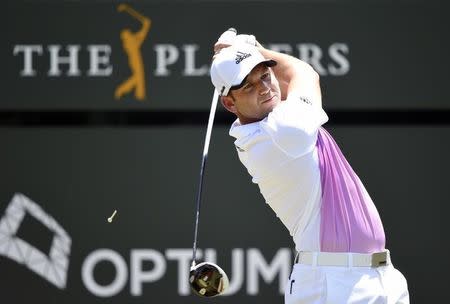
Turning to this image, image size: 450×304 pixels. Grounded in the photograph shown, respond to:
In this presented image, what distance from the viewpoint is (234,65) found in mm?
3477

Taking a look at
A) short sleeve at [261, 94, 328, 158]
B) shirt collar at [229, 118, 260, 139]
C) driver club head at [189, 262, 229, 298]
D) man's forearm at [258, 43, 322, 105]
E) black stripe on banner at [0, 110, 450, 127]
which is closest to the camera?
short sleeve at [261, 94, 328, 158]

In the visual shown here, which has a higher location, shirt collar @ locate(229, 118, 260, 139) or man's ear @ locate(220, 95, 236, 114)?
man's ear @ locate(220, 95, 236, 114)

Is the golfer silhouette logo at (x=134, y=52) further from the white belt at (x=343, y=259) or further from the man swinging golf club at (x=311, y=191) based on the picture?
the white belt at (x=343, y=259)

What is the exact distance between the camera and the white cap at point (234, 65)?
346 centimetres

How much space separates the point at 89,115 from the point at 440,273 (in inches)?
74.3

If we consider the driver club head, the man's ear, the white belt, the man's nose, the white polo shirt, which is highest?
the man's nose

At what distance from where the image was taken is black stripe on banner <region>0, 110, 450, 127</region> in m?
5.80

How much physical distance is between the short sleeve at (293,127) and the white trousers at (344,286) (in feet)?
1.23

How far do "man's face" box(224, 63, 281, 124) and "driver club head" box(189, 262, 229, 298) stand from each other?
55 cm

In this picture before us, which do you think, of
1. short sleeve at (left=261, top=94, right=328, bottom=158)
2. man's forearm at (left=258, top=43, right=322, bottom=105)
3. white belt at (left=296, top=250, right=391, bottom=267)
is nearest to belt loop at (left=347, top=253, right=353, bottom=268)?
white belt at (left=296, top=250, right=391, bottom=267)

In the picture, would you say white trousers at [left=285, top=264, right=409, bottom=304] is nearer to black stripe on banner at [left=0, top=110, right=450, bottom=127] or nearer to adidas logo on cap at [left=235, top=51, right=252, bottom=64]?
adidas logo on cap at [left=235, top=51, right=252, bottom=64]

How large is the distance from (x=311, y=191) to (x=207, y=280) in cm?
51

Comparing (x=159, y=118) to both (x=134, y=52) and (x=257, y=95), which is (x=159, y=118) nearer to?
(x=134, y=52)

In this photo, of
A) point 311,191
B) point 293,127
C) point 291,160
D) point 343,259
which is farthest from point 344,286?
point 293,127
